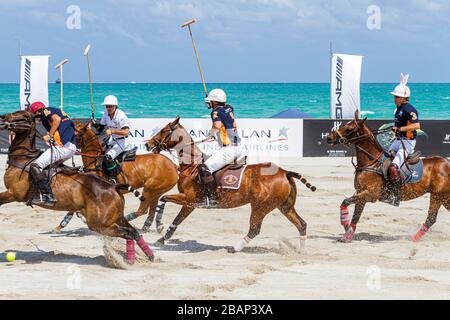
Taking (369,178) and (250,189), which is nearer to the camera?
(250,189)

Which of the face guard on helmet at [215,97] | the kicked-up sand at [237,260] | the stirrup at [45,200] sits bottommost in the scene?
the kicked-up sand at [237,260]

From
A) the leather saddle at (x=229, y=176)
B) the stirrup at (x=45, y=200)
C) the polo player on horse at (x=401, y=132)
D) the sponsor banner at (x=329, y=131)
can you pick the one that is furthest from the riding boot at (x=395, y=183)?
the sponsor banner at (x=329, y=131)

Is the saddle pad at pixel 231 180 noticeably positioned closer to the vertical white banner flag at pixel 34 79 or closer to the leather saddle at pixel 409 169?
the leather saddle at pixel 409 169

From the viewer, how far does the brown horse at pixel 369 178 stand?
43.1ft

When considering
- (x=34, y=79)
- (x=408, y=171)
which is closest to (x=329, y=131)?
(x=34, y=79)

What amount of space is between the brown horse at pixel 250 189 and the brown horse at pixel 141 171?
50.8 inches

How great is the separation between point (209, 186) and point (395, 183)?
315 centimetres

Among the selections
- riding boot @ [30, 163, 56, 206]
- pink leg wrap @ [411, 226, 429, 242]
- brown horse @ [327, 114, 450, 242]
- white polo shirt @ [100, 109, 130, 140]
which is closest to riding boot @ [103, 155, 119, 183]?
white polo shirt @ [100, 109, 130, 140]

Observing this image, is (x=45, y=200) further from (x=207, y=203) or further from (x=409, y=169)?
(x=409, y=169)

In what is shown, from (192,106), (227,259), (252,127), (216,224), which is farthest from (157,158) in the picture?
(192,106)

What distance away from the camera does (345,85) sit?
2562cm

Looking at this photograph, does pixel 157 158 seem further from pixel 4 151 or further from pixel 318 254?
pixel 4 151

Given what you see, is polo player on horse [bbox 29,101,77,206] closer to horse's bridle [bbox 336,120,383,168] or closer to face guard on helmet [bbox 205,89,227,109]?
face guard on helmet [bbox 205,89,227,109]
